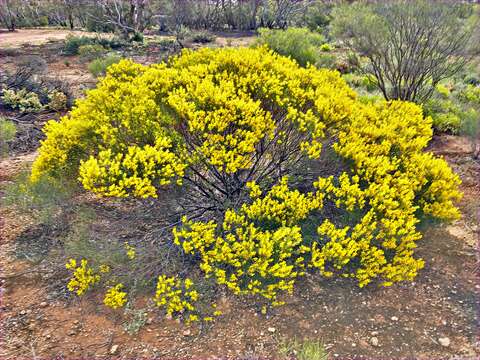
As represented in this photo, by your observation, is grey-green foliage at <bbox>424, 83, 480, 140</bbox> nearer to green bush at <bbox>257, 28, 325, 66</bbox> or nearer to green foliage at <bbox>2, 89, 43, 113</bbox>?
green bush at <bbox>257, 28, 325, 66</bbox>

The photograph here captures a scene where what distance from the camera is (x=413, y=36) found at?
23.5ft

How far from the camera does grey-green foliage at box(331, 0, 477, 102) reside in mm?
6957

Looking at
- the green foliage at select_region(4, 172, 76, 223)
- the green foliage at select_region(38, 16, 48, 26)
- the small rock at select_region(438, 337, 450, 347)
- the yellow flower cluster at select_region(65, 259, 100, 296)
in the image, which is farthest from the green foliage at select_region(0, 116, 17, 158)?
the green foliage at select_region(38, 16, 48, 26)

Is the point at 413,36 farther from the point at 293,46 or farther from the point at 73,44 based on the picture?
the point at 73,44

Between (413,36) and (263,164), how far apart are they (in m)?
5.58

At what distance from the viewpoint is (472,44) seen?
7281 mm

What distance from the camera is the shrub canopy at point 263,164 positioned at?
3043 mm

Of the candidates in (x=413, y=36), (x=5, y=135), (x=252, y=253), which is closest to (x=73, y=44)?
(x=5, y=135)

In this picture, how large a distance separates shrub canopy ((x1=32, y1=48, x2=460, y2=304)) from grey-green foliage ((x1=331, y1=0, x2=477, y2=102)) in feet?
13.7

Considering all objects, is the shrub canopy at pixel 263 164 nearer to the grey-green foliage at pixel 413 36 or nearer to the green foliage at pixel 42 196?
the green foliage at pixel 42 196

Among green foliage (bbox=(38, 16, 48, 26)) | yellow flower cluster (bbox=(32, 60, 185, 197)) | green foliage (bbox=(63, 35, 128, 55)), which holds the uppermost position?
green foliage (bbox=(38, 16, 48, 26))

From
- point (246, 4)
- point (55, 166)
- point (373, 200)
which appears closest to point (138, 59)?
point (55, 166)

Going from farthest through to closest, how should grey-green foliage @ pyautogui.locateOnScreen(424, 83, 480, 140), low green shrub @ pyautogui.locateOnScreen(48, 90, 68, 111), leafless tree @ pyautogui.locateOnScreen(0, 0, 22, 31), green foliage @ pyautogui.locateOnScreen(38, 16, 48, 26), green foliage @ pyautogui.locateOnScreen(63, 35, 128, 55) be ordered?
green foliage @ pyautogui.locateOnScreen(38, 16, 48, 26), leafless tree @ pyautogui.locateOnScreen(0, 0, 22, 31), green foliage @ pyautogui.locateOnScreen(63, 35, 128, 55), low green shrub @ pyautogui.locateOnScreen(48, 90, 68, 111), grey-green foliage @ pyautogui.locateOnScreen(424, 83, 480, 140)

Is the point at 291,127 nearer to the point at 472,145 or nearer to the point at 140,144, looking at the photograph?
the point at 140,144
